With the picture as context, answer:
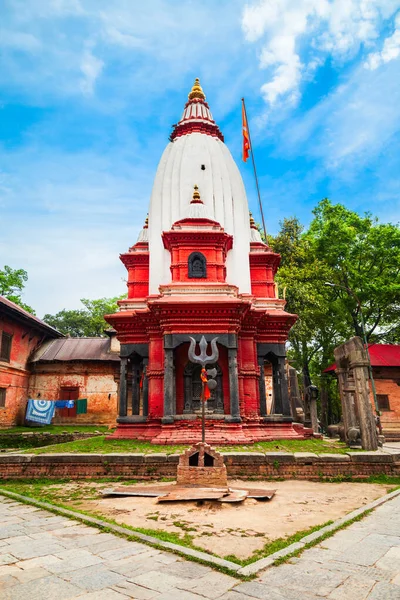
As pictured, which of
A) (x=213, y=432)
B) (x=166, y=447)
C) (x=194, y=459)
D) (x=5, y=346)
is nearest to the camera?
(x=194, y=459)

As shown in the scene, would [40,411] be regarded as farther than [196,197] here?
Yes

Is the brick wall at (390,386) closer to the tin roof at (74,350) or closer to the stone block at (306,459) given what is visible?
the tin roof at (74,350)

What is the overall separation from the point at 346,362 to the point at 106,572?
34.1 feet

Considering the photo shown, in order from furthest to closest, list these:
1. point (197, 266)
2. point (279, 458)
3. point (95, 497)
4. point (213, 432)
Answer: point (197, 266) < point (213, 432) < point (279, 458) < point (95, 497)

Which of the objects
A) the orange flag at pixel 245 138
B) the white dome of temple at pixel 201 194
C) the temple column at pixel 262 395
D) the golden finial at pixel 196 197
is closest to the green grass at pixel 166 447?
the temple column at pixel 262 395

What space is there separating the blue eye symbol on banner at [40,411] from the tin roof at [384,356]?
57.1 ft

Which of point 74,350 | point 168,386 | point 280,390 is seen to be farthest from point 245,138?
point 74,350

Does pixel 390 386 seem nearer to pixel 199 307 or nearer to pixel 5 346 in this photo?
pixel 199 307

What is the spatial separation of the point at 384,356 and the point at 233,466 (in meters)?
18.2

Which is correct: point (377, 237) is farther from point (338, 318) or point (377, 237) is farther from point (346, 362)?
point (346, 362)

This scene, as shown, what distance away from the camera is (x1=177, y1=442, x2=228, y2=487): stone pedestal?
7.38m

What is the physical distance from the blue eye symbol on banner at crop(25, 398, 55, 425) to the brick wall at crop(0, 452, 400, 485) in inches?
598

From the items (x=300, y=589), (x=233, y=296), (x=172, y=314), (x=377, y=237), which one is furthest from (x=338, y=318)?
(x=300, y=589)

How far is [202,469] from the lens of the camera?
747 centimetres
